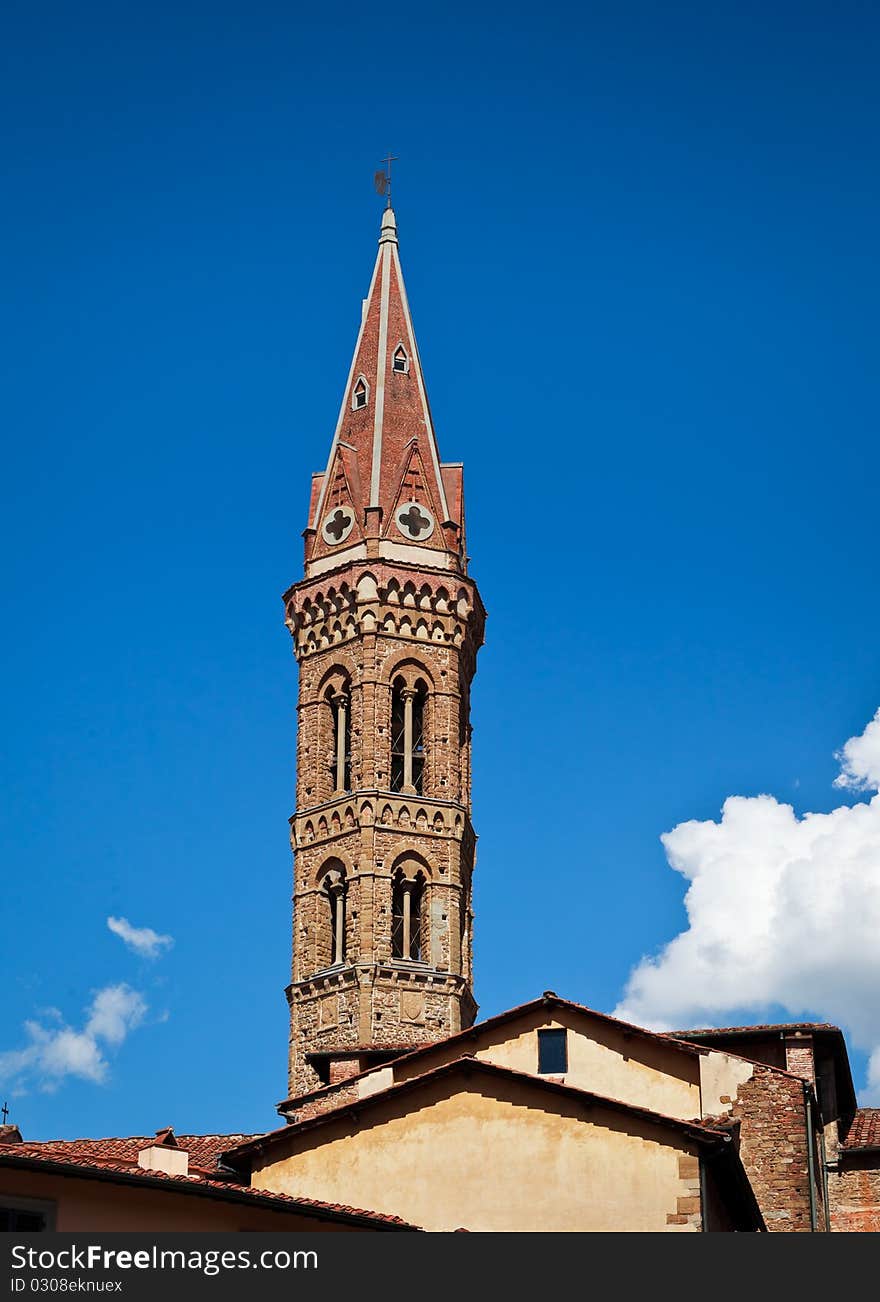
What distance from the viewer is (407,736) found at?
6072cm

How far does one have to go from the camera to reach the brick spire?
207ft

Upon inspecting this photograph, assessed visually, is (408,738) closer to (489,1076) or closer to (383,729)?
(383,729)

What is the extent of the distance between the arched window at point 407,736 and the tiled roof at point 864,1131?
23026mm

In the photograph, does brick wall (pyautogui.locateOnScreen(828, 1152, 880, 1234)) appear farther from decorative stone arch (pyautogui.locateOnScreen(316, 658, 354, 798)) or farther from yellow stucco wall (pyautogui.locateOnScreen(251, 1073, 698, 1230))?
decorative stone arch (pyautogui.locateOnScreen(316, 658, 354, 798))

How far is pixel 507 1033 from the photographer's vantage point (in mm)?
32344

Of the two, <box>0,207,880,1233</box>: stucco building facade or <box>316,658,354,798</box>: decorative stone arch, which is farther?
<box>316,658,354,798</box>: decorative stone arch

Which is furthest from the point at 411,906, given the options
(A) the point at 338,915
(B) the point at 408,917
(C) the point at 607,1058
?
(C) the point at 607,1058

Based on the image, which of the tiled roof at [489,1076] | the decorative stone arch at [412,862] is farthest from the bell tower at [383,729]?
the tiled roof at [489,1076]

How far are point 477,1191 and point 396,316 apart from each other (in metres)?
41.7

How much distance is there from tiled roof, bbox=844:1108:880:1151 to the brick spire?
27.1 metres

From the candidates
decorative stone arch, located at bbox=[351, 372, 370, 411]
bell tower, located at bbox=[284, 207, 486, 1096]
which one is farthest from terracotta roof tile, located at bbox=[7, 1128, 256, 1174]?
decorative stone arch, located at bbox=[351, 372, 370, 411]

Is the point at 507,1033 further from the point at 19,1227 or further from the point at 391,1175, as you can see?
the point at 19,1227

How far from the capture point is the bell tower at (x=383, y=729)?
57344 mm

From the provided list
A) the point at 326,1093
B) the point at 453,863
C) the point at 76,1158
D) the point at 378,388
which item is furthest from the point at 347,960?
the point at 76,1158
